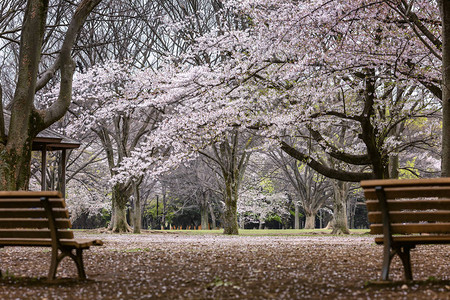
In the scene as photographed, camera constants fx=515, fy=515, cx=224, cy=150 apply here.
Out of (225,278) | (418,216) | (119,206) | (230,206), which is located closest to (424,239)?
(418,216)

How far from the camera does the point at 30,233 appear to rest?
509 cm

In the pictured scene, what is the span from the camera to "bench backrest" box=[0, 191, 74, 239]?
4.80 metres

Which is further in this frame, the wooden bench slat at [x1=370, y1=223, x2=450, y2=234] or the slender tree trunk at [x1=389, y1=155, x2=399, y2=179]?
the slender tree trunk at [x1=389, y1=155, x2=399, y2=179]

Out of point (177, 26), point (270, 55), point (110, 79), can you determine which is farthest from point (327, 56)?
point (110, 79)

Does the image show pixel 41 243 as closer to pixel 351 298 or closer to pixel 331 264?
pixel 351 298

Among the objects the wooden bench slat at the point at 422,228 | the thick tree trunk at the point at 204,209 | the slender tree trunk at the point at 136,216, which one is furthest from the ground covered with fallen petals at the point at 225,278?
the thick tree trunk at the point at 204,209

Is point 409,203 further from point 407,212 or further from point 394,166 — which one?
point 394,166

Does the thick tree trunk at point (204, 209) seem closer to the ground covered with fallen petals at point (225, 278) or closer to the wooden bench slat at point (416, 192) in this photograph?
the ground covered with fallen petals at point (225, 278)

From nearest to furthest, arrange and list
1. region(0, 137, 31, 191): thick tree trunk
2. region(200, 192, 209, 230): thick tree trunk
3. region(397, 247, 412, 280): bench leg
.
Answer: region(397, 247, 412, 280): bench leg < region(0, 137, 31, 191): thick tree trunk < region(200, 192, 209, 230): thick tree trunk

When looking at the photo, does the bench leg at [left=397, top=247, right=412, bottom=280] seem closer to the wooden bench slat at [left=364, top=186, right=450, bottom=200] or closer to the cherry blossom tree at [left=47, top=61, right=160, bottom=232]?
the wooden bench slat at [left=364, top=186, right=450, bottom=200]

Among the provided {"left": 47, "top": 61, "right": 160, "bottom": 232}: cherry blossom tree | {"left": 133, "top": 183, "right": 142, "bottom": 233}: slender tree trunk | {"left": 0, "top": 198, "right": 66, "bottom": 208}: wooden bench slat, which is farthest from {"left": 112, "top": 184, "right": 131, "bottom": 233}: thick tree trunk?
{"left": 0, "top": 198, "right": 66, "bottom": 208}: wooden bench slat

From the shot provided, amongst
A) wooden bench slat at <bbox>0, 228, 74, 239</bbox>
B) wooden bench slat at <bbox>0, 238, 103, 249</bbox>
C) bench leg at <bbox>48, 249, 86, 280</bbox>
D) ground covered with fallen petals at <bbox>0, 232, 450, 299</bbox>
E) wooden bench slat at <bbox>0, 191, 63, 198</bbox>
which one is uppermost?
wooden bench slat at <bbox>0, 191, 63, 198</bbox>

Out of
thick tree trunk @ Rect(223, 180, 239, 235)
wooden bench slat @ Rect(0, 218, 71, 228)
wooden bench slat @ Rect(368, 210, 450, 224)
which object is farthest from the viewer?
thick tree trunk @ Rect(223, 180, 239, 235)

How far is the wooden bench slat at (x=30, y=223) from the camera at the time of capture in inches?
193
